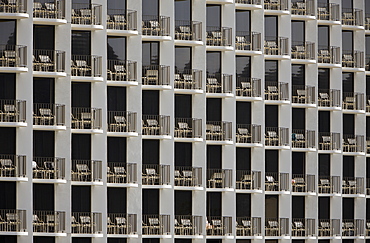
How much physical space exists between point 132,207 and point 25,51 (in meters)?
10.7

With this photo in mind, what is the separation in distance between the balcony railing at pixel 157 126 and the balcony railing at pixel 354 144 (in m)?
13.3

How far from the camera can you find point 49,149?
62688 millimetres

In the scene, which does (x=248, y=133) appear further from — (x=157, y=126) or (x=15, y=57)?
(x=15, y=57)

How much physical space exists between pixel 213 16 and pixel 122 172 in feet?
37.2

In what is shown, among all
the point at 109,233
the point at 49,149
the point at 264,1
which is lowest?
the point at 109,233

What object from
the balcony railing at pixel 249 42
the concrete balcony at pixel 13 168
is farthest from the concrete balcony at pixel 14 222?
the balcony railing at pixel 249 42

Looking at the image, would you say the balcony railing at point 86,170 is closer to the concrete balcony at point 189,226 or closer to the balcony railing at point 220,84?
the concrete balcony at point 189,226

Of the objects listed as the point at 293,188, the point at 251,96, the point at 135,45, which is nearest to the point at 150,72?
the point at 135,45

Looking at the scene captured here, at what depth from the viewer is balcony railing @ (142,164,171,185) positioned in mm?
66062

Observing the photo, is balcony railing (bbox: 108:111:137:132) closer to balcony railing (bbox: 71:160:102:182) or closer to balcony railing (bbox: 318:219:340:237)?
balcony railing (bbox: 71:160:102:182)

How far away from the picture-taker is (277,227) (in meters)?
70.3

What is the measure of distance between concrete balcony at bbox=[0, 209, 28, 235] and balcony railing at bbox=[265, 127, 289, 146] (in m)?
17.0

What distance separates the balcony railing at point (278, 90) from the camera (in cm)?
7088

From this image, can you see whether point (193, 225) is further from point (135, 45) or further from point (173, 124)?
point (135, 45)
